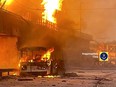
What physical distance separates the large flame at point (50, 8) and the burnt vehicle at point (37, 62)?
14.8 metres

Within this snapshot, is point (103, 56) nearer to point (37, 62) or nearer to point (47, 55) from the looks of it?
point (37, 62)

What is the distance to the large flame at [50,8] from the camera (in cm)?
4384

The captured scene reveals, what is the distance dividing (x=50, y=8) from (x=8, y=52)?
11.8 meters

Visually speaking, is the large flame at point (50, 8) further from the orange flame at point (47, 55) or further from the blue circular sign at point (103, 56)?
the blue circular sign at point (103, 56)

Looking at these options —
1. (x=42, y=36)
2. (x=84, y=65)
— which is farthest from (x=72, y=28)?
(x=42, y=36)

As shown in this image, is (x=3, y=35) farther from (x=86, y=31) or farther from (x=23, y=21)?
(x=86, y=31)

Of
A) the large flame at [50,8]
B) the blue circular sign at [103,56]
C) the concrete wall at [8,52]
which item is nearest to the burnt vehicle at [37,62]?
the concrete wall at [8,52]

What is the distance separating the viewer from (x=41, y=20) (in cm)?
4353

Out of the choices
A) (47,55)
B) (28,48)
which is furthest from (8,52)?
(47,55)

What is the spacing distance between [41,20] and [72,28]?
Result: 13911mm

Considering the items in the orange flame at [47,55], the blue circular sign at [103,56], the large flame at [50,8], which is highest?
the large flame at [50,8]

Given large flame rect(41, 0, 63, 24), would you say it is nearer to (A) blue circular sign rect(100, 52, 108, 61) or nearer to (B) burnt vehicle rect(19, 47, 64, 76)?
(B) burnt vehicle rect(19, 47, 64, 76)

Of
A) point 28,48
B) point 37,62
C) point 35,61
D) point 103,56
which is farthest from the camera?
point 28,48

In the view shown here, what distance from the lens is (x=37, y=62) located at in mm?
27922
